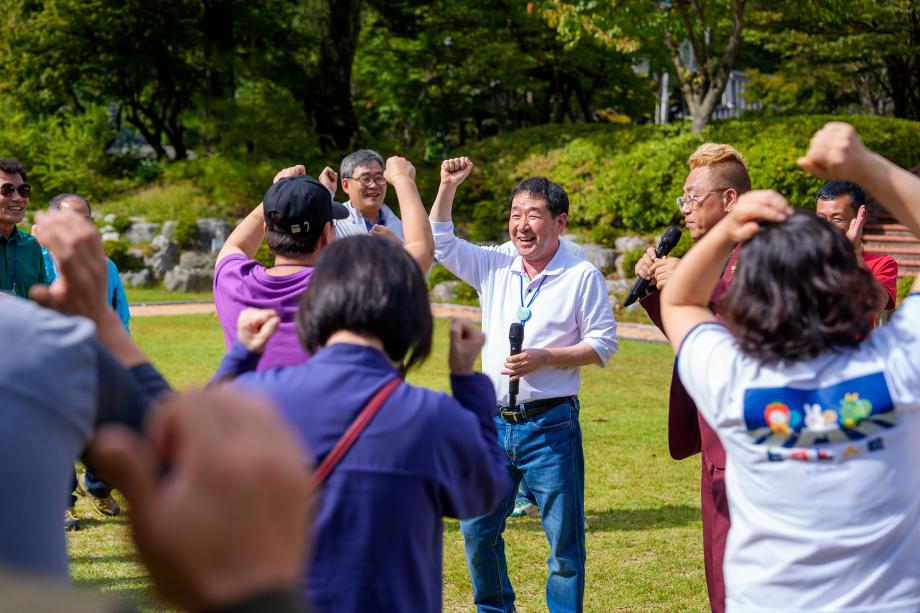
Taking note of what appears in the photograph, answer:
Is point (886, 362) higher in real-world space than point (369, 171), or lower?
lower

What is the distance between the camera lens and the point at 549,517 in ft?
16.2

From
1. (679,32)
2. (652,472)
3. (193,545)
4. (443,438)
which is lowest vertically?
(652,472)

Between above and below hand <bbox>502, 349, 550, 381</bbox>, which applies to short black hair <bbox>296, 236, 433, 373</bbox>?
above

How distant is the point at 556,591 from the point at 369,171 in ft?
8.39

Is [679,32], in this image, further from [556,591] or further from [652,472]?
[556,591]

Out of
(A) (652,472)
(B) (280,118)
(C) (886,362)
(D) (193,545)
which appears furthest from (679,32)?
(D) (193,545)

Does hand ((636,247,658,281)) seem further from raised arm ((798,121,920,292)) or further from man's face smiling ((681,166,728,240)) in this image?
raised arm ((798,121,920,292))

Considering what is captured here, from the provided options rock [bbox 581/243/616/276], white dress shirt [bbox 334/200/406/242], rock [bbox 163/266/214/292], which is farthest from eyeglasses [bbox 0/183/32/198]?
rock [bbox 163/266/214/292]

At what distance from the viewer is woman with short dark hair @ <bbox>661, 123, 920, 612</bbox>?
2453mm

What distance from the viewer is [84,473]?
765cm

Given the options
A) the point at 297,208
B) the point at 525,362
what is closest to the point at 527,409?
the point at 525,362

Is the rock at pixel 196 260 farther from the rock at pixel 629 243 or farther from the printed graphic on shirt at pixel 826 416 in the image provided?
the printed graphic on shirt at pixel 826 416

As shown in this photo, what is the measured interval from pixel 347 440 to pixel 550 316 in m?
2.84

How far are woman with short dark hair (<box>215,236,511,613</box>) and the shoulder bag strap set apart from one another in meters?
0.01
